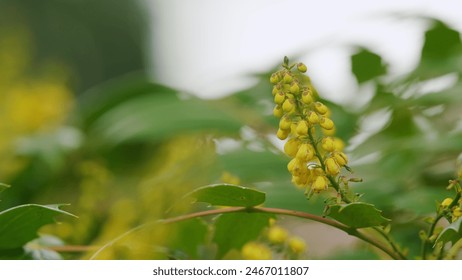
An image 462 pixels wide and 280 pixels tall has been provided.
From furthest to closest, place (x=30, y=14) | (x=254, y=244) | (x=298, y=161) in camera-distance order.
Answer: (x=30, y=14) → (x=254, y=244) → (x=298, y=161)

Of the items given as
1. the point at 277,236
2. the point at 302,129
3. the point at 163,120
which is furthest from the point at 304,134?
the point at 163,120

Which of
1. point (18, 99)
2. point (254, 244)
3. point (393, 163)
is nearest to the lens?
point (254, 244)

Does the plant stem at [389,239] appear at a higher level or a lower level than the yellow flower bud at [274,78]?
lower

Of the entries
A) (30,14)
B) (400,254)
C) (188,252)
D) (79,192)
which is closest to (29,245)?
(188,252)

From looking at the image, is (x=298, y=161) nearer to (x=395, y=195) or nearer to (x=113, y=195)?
(x=395, y=195)

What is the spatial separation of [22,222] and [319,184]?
0.14 meters

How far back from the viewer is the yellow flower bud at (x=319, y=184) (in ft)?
0.99

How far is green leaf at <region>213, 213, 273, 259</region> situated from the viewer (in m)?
0.37

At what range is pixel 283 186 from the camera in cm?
48

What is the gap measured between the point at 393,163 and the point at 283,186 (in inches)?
4.8

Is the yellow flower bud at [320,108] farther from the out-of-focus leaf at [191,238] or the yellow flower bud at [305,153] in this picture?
the out-of-focus leaf at [191,238]

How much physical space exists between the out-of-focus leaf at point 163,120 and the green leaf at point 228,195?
0.26 m

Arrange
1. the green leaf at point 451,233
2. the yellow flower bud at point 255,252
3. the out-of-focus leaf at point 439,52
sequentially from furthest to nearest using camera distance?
1. the out-of-focus leaf at point 439,52
2. the yellow flower bud at point 255,252
3. the green leaf at point 451,233

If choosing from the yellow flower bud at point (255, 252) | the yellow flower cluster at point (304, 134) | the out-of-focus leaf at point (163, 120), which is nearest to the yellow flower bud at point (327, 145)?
the yellow flower cluster at point (304, 134)
